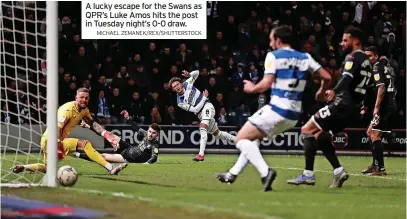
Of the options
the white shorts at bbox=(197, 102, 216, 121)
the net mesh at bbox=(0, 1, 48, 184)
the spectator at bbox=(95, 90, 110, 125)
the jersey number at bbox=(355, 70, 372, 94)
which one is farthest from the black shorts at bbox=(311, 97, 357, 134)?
the spectator at bbox=(95, 90, 110, 125)

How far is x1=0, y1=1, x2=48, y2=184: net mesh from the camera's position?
13.0 meters

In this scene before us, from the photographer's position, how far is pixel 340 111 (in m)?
12.1

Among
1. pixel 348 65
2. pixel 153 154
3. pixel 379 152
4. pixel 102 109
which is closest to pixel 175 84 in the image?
pixel 153 154

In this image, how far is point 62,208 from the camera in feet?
30.7

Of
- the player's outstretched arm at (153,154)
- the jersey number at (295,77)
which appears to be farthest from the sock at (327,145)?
the player's outstretched arm at (153,154)

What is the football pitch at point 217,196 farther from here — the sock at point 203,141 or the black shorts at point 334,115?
the sock at point 203,141

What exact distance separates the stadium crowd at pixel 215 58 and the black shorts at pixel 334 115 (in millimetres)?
10888

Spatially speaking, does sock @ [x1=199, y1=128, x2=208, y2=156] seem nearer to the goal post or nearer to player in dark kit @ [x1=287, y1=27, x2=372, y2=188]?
player in dark kit @ [x1=287, y1=27, x2=372, y2=188]

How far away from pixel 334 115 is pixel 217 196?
82.7 inches

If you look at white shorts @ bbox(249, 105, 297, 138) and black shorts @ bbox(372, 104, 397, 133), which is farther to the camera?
black shorts @ bbox(372, 104, 397, 133)

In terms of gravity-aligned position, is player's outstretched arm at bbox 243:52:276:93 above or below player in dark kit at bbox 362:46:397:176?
above

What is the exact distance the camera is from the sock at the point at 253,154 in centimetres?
1102

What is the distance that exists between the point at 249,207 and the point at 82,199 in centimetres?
186

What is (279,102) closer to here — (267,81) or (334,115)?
(267,81)
